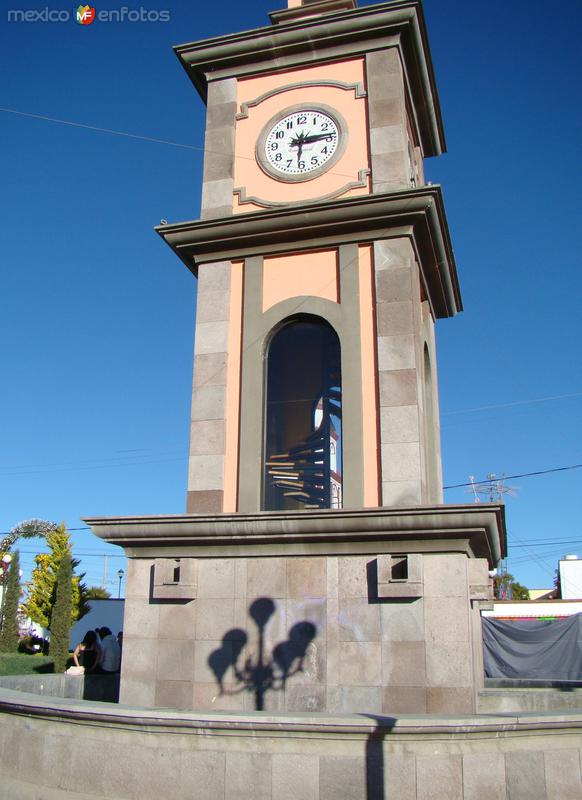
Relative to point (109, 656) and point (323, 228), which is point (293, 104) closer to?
point (323, 228)

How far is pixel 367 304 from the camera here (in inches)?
545

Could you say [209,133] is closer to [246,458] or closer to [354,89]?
[354,89]

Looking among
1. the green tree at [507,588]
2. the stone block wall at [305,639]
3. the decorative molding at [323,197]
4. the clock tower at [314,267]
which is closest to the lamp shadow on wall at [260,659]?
the stone block wall at [305,639]

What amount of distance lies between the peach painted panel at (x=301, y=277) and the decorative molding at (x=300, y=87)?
3490 millimetres

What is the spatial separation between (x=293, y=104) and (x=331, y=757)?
12.3 metres

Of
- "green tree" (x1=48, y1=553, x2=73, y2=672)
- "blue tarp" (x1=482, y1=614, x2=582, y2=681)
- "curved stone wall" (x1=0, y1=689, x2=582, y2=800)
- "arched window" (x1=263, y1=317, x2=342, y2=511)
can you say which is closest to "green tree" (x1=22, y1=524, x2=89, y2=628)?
"green tree" (x1=48, y1=553, x2=73, y2=672)

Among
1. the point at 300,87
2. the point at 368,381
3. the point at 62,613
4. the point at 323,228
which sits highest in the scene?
the point at 300,87

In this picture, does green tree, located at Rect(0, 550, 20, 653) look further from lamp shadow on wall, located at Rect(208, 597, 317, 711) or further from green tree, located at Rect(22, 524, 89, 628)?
lamp shadow on wall, located at Rect(208, 597, 317, 711)

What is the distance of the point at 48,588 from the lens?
38219mm

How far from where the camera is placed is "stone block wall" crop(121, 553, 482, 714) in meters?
11.0

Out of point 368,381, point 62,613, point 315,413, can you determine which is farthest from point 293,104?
point 62,613

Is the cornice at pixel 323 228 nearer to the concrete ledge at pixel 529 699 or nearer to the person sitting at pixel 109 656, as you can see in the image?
the person sitting at pixel 109 656

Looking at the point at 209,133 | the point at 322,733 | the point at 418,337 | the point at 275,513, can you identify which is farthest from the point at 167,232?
the point at 322,733

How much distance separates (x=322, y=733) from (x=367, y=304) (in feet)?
24.9
